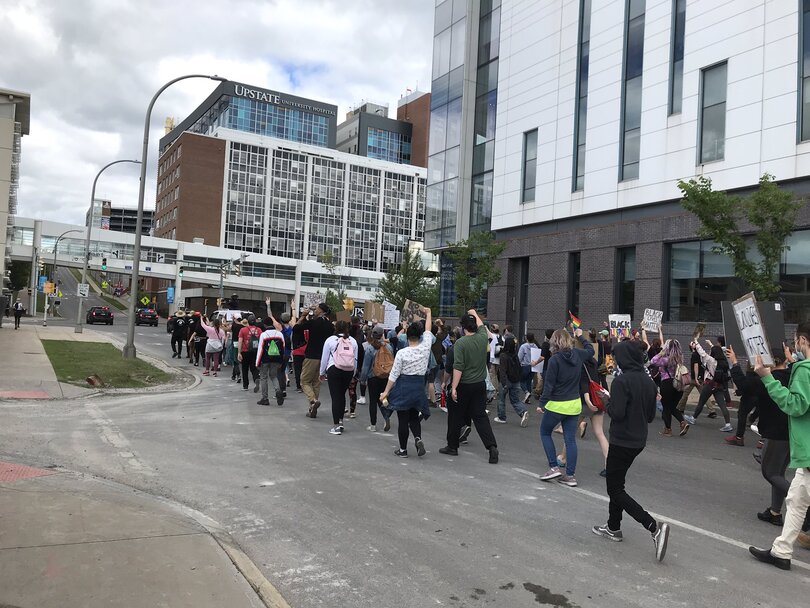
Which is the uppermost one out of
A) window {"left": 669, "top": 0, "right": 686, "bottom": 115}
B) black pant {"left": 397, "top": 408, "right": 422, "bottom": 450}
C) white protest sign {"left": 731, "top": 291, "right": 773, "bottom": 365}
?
window {"left": 669, "top": 0, "right": 686, "bottom": 115}

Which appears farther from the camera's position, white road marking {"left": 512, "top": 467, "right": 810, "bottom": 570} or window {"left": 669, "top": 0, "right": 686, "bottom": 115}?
window {"left": 669, "top": 0, "right": 686, "bottom": 115}

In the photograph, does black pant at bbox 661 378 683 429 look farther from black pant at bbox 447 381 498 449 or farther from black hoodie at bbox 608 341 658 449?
black hoodie at bbox 608 341 658 449

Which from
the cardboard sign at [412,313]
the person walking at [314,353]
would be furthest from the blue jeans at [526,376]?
the person walking at [314,353]

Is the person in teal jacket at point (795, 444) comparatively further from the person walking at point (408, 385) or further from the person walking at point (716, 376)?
the person walking at point (716, 376)

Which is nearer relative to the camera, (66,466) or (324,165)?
(66,466)

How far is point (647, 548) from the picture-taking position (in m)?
5.51

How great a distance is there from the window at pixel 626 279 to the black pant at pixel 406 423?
2030 centimetres

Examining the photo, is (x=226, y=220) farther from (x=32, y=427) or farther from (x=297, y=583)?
(x=297, y=583)

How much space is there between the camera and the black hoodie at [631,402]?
570 cm

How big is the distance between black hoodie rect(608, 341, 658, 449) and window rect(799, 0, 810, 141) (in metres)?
19.5

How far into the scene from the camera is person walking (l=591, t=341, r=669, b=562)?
5.55 meters

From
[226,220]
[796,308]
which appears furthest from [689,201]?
[226,220]

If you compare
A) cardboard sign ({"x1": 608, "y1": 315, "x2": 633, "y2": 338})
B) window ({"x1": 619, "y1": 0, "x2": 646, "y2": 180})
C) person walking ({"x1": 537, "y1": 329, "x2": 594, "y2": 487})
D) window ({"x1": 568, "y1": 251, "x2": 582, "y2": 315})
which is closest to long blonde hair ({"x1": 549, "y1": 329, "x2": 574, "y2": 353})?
person walking ({"x1": 537, "y1": 329, "x2": 594, "y2": 487})

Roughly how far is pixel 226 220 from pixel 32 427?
307ft
